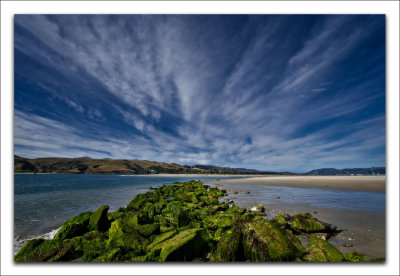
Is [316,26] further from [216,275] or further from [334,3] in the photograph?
[216,275]

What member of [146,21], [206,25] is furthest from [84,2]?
[206,25]

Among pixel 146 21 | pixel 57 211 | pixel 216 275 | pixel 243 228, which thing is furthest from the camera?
pixel 57 211

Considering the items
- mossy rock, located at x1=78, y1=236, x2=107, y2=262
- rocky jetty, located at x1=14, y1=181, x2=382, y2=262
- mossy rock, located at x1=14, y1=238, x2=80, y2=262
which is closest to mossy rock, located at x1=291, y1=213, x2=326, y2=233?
rocky jetty, located at x1=14, y1=181, x2=382, y2=262

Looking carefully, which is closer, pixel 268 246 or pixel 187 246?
pixel 268 246

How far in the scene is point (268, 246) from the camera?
353 cm

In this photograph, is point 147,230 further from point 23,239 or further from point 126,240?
point 23,239

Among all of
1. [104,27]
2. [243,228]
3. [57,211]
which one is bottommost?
[57,211]

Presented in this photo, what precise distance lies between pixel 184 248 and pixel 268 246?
6.39ft

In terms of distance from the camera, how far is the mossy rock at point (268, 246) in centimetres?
346

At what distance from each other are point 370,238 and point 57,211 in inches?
606

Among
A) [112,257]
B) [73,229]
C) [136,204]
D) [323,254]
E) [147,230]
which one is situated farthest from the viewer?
[136,204]

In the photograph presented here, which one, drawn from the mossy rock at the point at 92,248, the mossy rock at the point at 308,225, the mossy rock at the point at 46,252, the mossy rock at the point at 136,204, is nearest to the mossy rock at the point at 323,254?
the mossy rock at the point at 308,225

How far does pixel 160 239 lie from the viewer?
4.36 meters

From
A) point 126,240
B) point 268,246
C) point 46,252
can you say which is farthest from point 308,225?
point 46,252
